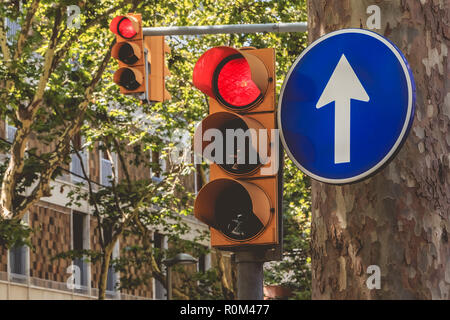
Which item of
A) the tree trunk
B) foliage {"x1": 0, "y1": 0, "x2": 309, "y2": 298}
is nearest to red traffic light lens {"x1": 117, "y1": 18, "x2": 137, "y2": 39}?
the tree trunk

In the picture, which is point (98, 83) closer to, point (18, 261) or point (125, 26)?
point (18, 261)

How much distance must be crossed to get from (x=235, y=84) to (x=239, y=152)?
0.53m

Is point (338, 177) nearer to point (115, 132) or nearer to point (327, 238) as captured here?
point (327, 238)

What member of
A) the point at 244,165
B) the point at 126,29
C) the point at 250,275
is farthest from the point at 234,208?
the point at 126,29

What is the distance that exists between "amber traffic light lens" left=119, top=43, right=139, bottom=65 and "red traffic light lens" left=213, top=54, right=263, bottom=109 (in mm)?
3709

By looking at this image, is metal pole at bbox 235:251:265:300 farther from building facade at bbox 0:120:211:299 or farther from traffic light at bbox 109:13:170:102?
building facade at bbox 0:120:211:299

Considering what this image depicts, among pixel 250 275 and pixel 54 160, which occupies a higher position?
pixel 54 160

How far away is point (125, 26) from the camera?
30.0ft

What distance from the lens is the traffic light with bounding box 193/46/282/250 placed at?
4.86m
